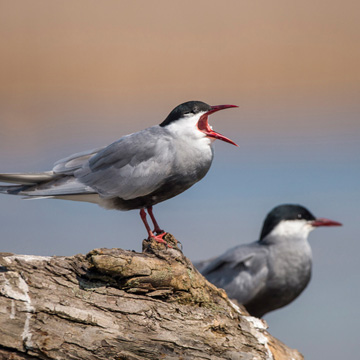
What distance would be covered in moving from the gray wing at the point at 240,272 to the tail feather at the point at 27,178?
10.0ft

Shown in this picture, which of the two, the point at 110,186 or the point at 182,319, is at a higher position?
the point at 110,186

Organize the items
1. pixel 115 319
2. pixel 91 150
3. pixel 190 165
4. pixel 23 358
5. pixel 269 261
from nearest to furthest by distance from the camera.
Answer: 1. pixel 23 358
2. pixel 115 319
3. pixel 190 165
4. pixel 91 150
5. pixel 269 261

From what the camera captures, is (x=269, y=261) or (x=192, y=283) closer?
(x=192, y=283)

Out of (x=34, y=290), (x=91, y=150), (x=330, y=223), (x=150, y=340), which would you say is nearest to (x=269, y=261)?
(x=330, y=223)

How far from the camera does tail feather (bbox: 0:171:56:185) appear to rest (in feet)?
13.6

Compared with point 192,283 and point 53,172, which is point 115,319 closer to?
point 192,283

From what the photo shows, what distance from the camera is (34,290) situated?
3.39 metres

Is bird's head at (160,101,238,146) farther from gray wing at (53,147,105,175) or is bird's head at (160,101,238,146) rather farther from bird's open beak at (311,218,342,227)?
bird's open beak at (311,218,342,227)

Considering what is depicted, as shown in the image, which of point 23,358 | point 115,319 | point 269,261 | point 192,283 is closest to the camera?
point 23,358

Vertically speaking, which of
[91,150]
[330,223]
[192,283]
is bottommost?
[192,283]

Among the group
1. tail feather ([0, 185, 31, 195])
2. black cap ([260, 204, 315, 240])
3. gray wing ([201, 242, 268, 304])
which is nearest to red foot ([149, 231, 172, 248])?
tail feather ([0, 185, 31, 195])

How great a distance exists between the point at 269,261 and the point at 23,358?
4019 millimetres

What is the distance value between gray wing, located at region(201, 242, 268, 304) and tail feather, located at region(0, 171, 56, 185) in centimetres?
306

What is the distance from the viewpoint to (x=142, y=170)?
167 inches
